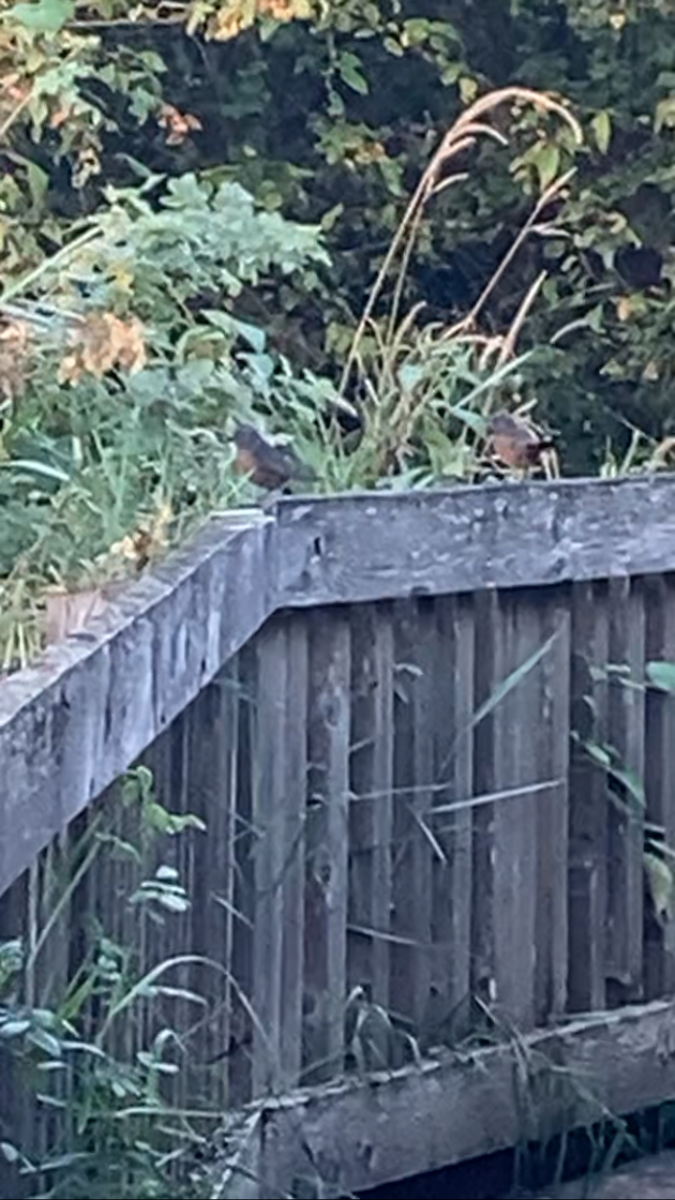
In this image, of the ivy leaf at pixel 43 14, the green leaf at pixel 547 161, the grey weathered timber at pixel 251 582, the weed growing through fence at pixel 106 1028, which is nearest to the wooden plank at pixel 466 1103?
the weed growing through fence at pixel 106 1028

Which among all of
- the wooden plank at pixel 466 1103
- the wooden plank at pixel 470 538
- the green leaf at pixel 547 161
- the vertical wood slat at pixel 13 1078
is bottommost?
the wooden plank at pixel 466 1103

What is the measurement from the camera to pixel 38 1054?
10.8 feet

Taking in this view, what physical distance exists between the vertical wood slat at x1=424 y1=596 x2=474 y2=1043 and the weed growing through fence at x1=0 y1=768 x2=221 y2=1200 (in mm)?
756

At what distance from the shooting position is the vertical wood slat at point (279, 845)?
14.1 ft

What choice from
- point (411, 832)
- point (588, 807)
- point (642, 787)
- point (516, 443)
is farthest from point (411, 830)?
point (516, 443)

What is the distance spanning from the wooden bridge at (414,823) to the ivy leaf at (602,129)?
12.0 feet

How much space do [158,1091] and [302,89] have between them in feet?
18.9

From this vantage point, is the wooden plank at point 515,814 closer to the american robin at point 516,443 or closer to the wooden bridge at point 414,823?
the wooden bridge at point 414,823

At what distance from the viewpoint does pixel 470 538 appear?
4.67 m

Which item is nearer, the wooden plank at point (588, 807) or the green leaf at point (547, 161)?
the wooden plank at point (588, 807)

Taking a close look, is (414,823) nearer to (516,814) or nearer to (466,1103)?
(516,814)

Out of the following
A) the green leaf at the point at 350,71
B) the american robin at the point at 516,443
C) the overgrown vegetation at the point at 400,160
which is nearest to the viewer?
the american robin at the point at 516,443

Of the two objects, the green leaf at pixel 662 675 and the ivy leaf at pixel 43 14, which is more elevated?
the ivy leaf at pixel 43 14

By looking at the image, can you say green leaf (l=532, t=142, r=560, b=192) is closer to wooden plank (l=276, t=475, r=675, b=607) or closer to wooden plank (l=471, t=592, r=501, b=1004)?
wooden plank (l=276, t=475, r=675, b=607)
